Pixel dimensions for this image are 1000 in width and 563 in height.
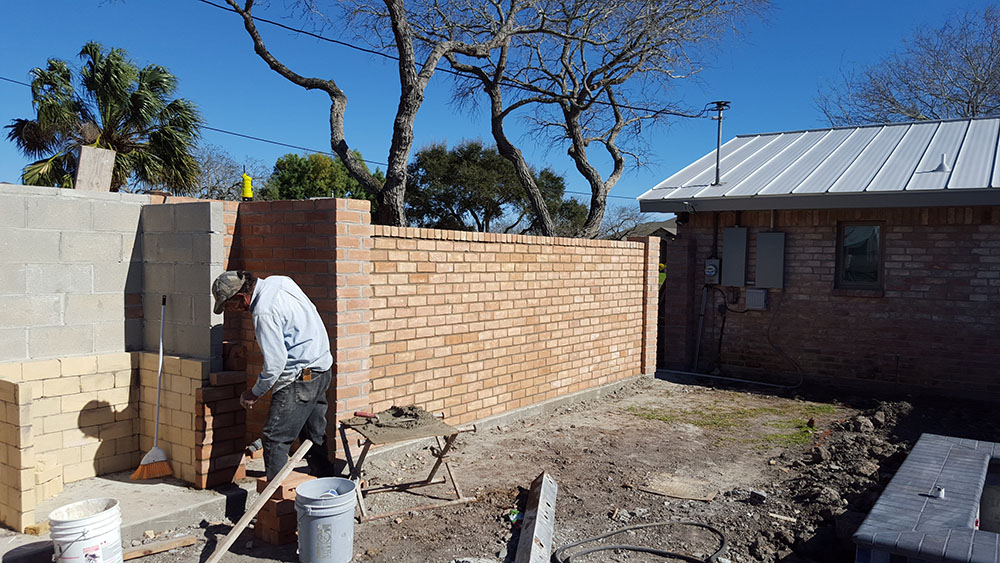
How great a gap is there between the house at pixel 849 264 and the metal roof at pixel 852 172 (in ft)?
0.09

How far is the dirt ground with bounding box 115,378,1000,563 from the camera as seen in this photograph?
439cm

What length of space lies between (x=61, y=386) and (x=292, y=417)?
179cm

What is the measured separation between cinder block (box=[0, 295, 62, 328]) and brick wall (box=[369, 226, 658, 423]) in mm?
2337

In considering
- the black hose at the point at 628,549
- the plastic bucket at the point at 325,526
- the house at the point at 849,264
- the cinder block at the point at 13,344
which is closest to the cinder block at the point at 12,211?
the cinder block at the point at 13,344

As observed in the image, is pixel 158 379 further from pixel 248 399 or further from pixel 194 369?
pixel 248 399

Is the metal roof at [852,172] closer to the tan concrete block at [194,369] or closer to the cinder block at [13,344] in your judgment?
the tan concrete block at [194,369]

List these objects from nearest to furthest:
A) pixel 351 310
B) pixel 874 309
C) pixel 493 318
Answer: pixel 351 310 → pixel 493 318 → pixel 874 309

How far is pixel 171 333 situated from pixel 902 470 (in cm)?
555

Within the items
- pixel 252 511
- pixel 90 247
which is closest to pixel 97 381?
pixel 90 247

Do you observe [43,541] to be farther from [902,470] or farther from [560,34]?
[560,34]

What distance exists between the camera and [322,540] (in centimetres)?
387

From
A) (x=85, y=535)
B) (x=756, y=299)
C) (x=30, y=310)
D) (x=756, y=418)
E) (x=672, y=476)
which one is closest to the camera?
(x=85, y=535)

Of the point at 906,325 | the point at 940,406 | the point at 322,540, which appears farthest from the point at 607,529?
the point at 906,325

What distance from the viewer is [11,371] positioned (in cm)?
459
